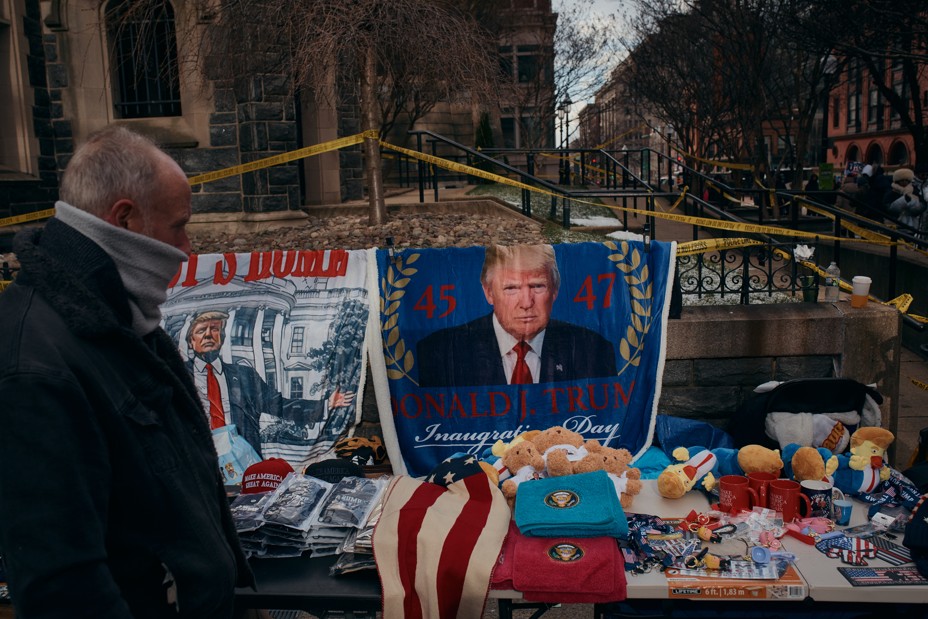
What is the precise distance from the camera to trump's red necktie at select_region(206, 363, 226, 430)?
5422mm

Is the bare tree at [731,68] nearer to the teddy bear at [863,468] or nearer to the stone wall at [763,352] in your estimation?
the stone wall at [763,352]

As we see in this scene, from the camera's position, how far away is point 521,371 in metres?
5.49

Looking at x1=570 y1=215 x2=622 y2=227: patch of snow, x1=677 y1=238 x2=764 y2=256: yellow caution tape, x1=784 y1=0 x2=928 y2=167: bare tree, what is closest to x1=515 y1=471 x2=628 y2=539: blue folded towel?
x1=677 y1=238 x2=764 y2=256: yellow caution tape

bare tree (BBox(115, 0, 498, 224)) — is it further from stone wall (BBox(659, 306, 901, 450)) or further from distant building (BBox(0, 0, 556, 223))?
stone wall (BBox(659, 306, 901, 450))

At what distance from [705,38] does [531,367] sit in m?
18.2

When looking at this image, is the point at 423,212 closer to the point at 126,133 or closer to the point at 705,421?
the point at 705,421

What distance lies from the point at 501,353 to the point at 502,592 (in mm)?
2309

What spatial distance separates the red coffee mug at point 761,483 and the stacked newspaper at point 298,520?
6.35 ft

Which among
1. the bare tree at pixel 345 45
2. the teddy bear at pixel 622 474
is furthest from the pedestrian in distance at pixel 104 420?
the bare tree at pixel 345 45

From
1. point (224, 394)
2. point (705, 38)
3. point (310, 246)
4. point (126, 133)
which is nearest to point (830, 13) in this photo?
point (705, 38)

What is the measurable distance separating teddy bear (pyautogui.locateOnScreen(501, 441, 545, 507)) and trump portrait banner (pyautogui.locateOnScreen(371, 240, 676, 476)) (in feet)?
3.48

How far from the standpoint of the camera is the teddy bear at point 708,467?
13.5ft

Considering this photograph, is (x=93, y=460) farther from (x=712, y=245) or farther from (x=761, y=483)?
(x=712, y=245)

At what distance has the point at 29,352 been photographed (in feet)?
5.89
